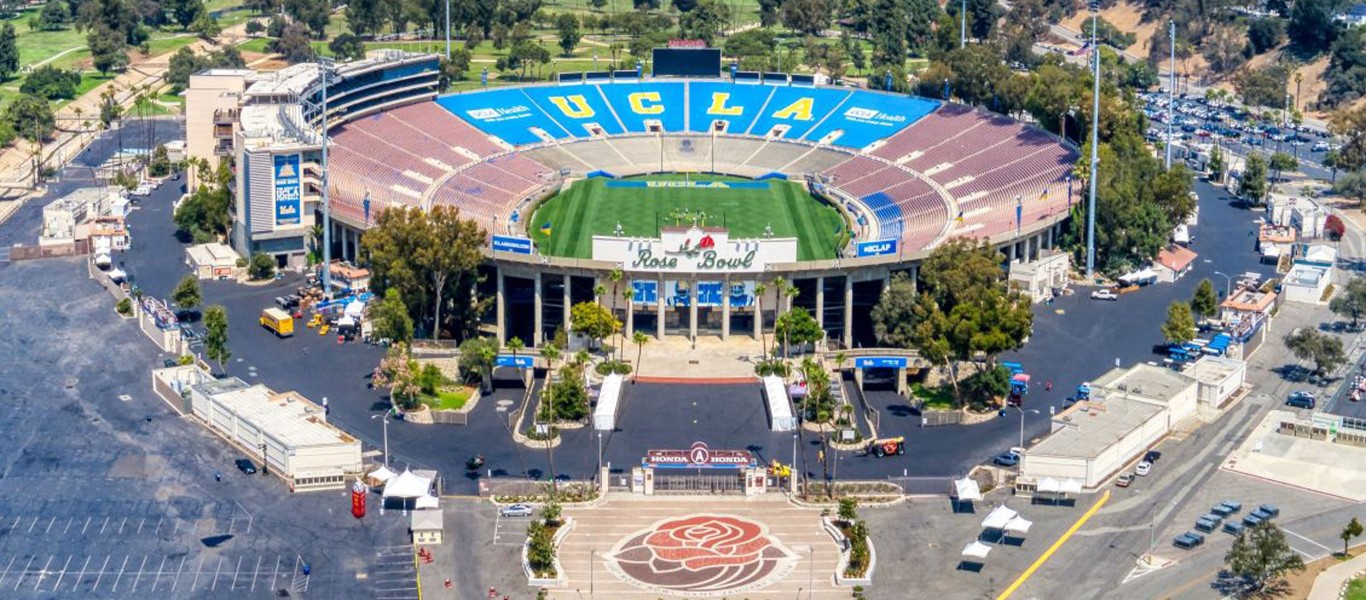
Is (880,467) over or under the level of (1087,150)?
under

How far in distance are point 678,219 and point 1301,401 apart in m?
69.9

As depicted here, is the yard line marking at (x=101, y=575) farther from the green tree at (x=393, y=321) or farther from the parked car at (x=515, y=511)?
the green tree at (x=393, y=321)

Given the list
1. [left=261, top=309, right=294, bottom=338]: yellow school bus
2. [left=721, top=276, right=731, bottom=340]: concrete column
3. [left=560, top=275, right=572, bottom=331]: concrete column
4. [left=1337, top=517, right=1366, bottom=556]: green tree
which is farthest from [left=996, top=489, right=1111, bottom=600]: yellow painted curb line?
[left=261, top=309, right=294, bottom=338]: yellow school bus

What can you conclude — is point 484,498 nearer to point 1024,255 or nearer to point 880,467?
point 880,467

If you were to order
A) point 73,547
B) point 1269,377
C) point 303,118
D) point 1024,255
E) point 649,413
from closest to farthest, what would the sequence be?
point 73,547, point 649,413, point 1269,377, point 1024,255, point 303,118

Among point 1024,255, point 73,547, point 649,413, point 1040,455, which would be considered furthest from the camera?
point 1024,255

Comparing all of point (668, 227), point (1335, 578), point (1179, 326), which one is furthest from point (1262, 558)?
point (668, 227)

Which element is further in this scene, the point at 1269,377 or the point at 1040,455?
the point at 1269,377

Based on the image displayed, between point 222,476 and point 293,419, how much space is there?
26.1ft

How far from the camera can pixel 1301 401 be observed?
142875 millimetres

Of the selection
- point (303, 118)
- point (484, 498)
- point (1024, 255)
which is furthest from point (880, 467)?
point (303, 118)

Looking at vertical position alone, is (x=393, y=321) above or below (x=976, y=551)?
above

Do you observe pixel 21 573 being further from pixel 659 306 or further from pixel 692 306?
pixel 692 306

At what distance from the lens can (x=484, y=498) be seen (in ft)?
400
